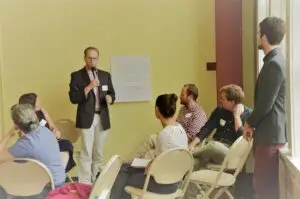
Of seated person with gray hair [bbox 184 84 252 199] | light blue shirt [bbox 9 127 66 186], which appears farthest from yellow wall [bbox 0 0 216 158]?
light blue shirt [bbox 9 127 66 186]

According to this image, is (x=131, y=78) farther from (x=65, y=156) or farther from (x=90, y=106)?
(x=65, y=156)

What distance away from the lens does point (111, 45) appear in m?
5.64

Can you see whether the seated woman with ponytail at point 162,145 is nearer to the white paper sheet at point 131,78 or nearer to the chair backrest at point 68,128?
the chair backrest at point 68,128

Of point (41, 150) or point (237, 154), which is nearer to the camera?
point (41, 150)

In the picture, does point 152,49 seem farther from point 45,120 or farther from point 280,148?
point 280,148

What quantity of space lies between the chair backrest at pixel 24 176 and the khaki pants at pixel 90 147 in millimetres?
2093

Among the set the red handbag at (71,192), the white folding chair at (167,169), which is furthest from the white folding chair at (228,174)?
the red handbag at (71,192)

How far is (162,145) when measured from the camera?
342 cm

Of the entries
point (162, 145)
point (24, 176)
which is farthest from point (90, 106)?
point (24, 176)

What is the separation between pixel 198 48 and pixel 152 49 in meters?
0.57

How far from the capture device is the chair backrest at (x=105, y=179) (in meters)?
2.74

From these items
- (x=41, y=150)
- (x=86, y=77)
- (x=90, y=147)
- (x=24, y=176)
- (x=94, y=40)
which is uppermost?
(x=94, y=40)

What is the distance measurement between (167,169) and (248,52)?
2431 mm

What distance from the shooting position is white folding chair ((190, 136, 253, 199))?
11.7 ft
